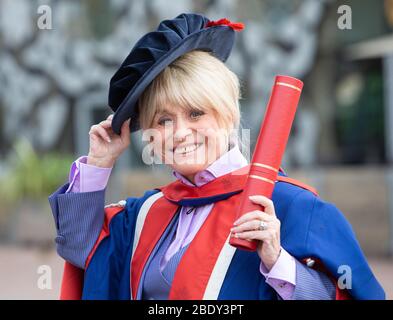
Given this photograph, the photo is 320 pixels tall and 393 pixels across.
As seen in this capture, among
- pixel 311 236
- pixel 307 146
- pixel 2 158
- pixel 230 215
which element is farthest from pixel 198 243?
pixel 2 158

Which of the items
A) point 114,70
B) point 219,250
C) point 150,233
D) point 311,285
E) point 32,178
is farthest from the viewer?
point 114,70

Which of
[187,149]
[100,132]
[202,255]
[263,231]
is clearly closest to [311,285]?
[263,231]

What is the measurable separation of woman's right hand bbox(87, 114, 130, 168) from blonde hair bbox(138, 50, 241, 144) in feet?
0.51

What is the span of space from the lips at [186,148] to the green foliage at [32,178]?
332 inches

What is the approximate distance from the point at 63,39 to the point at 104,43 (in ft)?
2.28

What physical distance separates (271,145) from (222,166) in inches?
12.9

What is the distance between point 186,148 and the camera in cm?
228

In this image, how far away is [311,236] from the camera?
211 centimetres

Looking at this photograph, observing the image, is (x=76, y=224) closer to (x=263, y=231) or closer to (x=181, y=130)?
(x=181, y=130)

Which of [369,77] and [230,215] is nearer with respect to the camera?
[230,215]

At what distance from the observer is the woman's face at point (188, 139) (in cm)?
227

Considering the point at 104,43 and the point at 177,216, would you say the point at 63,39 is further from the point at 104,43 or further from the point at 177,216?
the point at 177,216
